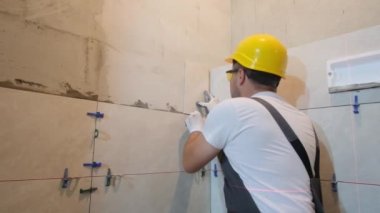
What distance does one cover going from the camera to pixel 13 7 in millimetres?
1171

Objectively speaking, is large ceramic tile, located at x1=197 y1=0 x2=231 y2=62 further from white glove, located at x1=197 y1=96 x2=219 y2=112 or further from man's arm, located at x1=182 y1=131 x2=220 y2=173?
man's arm, located at x1=182 y1=131 x2=220 y2=173

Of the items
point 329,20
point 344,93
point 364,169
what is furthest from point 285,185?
point 329,20

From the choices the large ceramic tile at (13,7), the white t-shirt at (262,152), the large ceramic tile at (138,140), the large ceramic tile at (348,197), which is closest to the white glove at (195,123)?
the large ceramic tile at (138,140)

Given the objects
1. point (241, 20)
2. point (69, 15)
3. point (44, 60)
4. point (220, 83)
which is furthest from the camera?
point (241, 20)

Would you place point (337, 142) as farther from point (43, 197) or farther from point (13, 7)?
point (13, 7)

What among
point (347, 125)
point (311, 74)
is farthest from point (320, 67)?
point (347, 125)

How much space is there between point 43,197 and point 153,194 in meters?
0.61

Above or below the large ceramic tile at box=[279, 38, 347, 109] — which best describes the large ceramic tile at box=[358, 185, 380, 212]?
below

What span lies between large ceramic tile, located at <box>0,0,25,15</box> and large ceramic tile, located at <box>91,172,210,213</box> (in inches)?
33.9

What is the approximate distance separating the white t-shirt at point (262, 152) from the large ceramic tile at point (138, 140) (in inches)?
22.9

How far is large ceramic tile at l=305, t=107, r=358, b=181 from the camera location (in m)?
1.32

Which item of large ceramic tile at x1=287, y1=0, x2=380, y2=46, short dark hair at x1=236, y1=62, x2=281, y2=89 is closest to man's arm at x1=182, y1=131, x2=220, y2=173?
short dark hair at x1=236, y1=62, x2=281, y2=89

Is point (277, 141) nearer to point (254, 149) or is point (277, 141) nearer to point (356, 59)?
point (254, 149)

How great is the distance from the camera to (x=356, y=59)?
1.34m
